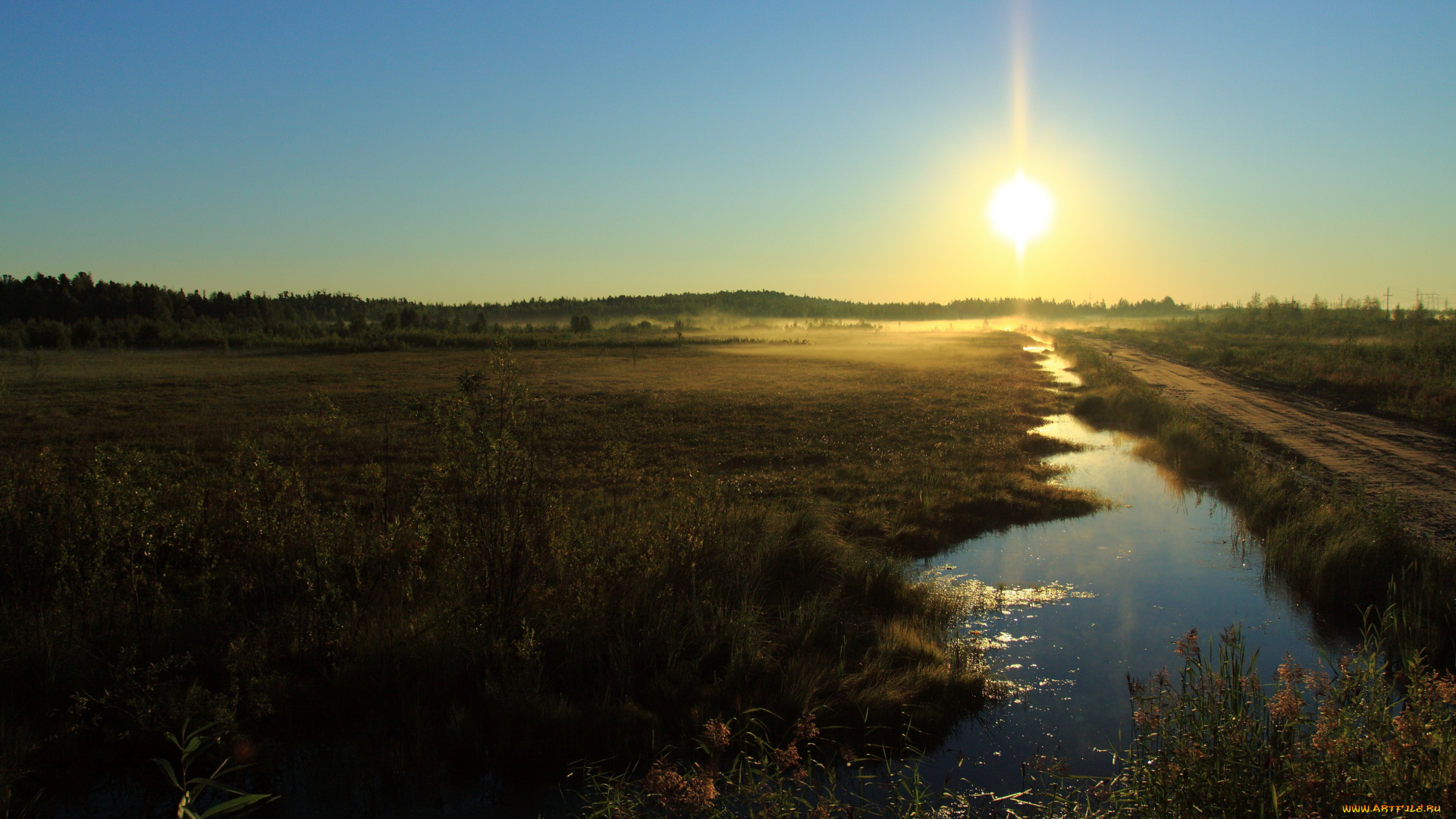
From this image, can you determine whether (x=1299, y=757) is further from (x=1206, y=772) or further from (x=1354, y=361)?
(x=1354, y=361)

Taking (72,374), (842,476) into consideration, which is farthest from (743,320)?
(842,476)

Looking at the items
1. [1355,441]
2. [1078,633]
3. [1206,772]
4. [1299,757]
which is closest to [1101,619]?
[1078,633]

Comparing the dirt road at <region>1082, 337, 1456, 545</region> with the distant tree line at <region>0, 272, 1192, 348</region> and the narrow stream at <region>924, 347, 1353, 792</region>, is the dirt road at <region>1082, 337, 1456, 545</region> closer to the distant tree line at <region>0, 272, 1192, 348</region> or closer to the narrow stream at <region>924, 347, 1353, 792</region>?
the narrow stream at <region>924, 347, 1353, 792</region>

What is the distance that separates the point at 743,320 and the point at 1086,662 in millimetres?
188269

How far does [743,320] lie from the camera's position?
193 m

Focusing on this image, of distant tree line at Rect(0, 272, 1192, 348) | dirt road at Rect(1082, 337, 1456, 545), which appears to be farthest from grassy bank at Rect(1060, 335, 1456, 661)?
distant tree line at Rect(0, 272, 1192, 348)

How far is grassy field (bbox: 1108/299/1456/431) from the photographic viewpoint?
68.6 ft

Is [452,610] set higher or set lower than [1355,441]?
higher

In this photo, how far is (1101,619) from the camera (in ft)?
25.7

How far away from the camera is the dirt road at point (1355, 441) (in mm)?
11125

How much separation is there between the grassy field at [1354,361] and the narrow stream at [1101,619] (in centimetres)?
1237

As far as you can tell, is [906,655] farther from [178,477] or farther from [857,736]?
[178,477]

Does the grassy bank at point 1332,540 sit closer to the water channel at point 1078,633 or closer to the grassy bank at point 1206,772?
the water channel at point 1078,633

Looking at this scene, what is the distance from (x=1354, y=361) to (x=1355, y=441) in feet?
60.4
